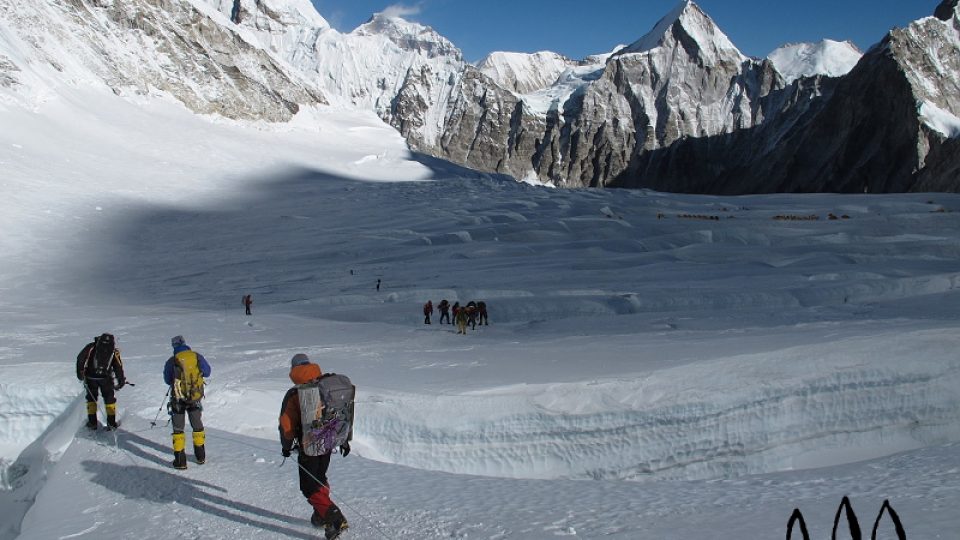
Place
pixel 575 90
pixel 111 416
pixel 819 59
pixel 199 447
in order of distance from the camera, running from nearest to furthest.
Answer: pixel 199 447 → pixel 111 416 → pixel 575 90 → pixel 819 59

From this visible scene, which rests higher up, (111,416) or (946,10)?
(946,10)

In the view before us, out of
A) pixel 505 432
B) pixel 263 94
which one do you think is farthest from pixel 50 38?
pixel 505 432

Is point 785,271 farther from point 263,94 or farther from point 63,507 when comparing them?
point 263,94

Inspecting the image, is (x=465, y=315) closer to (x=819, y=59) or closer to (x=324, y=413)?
(x=324, y=413)

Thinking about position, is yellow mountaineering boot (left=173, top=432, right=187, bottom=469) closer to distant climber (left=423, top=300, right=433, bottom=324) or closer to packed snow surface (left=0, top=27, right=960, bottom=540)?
packed snow surface (left=0, top=27, right=960, bottom=540)

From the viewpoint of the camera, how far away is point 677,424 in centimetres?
905

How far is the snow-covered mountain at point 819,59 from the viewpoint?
181 metres

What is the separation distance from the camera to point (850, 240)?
28266 mm

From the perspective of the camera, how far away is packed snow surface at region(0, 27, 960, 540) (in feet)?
20.0

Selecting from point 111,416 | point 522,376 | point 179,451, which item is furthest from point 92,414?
point 522,376

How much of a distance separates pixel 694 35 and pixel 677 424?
178m

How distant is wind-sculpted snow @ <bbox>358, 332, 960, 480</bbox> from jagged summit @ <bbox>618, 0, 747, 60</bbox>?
571 ft

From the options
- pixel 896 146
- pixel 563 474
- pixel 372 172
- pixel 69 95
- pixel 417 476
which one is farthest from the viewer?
pixel 896 146

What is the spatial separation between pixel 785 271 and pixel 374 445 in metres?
16.5
